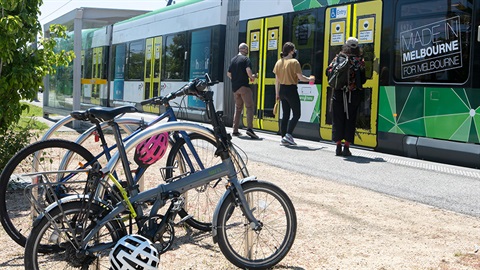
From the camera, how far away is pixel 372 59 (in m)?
9.63

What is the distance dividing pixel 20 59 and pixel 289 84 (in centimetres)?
532

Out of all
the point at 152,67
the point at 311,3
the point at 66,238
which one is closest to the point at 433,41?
the point at 311,3

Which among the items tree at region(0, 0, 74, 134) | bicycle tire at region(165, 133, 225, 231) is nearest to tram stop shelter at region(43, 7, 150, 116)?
tree at region(0, 0, 74, 134)

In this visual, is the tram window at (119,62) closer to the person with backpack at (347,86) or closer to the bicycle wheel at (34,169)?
the person with backpack at (347,86)

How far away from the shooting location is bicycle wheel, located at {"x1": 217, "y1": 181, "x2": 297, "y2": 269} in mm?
3736

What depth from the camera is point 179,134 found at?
179 inches

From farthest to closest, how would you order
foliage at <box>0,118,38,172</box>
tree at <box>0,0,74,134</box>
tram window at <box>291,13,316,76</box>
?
tram window at <box>291,13,316,76</box>
foliage at <box>0,118,38,172</box>
tree at <box>0,0,74,134</box>

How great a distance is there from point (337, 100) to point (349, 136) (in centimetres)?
56

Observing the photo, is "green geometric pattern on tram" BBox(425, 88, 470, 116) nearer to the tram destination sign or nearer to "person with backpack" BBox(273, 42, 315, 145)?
the tram destination sign

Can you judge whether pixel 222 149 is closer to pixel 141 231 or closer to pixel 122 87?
pixel 141 231

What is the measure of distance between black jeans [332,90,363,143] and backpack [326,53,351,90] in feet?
0.59

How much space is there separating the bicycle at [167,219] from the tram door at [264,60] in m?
8.33

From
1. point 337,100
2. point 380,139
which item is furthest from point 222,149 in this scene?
point 380,139

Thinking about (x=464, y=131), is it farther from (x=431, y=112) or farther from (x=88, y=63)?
(x=88, y=63)
